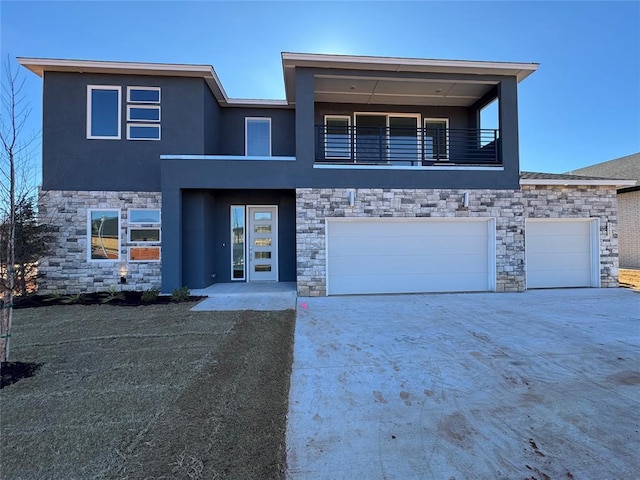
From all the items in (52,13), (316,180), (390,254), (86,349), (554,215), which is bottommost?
(86,349)

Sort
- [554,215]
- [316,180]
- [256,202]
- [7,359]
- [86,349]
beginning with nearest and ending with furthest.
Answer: [7,359]
[86,349]
[316,180]
[554,215]
[256,202]

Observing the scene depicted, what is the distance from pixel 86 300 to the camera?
809 cm

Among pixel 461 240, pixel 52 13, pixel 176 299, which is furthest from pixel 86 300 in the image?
pixel 461 240

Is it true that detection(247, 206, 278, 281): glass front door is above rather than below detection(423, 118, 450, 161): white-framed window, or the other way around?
below

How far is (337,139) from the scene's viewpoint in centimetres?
1127

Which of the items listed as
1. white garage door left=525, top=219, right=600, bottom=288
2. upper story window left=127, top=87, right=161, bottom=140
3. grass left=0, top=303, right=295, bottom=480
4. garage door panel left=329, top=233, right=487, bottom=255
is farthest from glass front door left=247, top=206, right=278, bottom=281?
white garage door left=525, top=219, right=600, bottom=288

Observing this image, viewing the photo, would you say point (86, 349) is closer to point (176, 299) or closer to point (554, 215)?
point (176, 299)

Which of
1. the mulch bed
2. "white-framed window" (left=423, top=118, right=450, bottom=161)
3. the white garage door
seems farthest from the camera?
"white-framed window" (left=423, top=118, right=450, bottom=161)

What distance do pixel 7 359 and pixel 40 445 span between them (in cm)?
227

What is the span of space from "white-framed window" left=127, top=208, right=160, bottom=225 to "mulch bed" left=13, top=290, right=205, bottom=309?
2040 millimetres

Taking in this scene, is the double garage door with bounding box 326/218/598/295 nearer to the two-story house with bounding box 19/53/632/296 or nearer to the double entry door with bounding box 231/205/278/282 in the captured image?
the two-story house with bounding box 19/53/632/296

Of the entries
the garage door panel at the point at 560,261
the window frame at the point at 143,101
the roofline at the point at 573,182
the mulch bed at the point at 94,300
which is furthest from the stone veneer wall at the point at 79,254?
the garage door panel at the point at 560,261

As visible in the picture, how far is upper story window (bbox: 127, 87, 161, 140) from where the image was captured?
9.29 meters

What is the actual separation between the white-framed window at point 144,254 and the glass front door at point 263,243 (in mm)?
2780
